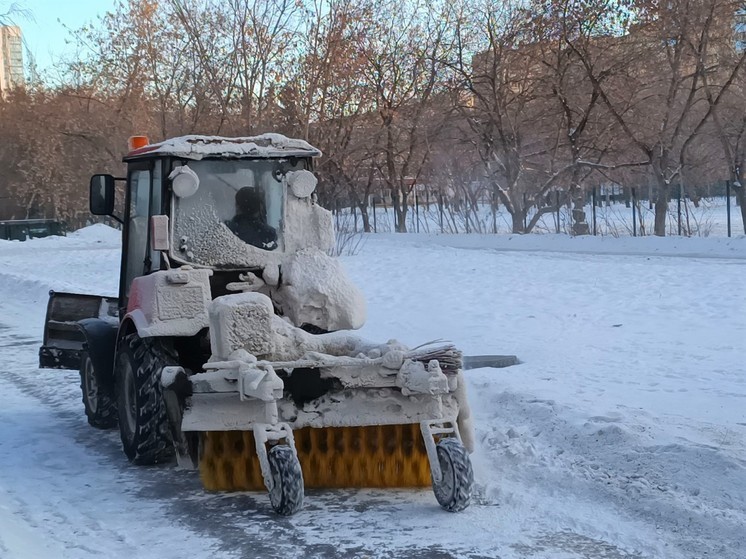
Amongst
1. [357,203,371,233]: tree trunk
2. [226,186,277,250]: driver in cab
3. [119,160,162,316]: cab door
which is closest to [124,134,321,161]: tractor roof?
[119,160,162,316]: cab door

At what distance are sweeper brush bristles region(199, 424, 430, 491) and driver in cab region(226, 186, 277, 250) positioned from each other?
1723 mm

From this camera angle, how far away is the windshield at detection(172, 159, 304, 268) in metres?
7.18

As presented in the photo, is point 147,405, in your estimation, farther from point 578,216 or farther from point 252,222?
point 578,216

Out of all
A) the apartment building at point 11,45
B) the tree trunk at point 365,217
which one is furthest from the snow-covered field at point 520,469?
the tree trunk at point 365,217

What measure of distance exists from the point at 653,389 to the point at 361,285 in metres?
10.7

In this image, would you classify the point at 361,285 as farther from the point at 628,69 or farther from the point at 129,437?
the point at 628,69

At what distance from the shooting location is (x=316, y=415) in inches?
234

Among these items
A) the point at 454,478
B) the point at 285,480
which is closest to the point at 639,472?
the point at 454,478

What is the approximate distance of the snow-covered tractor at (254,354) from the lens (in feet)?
19.1

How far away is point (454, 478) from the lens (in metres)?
5.61

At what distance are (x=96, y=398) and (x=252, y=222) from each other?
6.49 feet

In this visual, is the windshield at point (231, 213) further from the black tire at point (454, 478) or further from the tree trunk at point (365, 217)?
the tree trunk at point (365, 217)

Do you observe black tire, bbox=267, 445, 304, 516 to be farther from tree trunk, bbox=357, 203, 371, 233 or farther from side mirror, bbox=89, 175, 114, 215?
tree trunk, bbox=357, 203, 371, 233

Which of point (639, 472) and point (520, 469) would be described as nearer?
point (639, 472)
